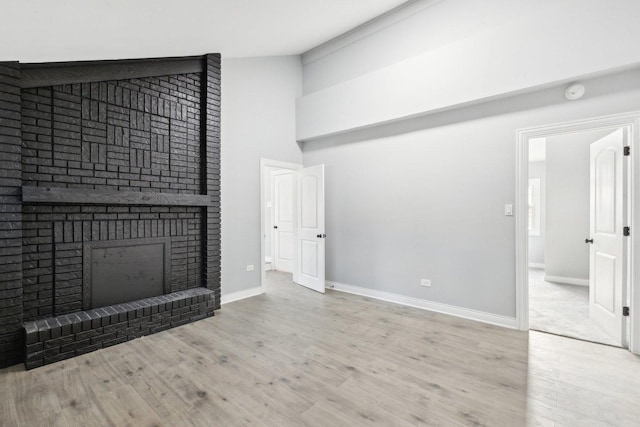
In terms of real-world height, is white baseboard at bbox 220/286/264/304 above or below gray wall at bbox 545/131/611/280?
below

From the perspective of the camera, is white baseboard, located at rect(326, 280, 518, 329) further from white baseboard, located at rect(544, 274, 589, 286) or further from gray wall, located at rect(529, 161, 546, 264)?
gray wall, located at rect(529, 161, 546, 264)

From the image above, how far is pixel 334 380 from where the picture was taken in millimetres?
2314

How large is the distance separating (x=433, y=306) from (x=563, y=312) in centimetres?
160

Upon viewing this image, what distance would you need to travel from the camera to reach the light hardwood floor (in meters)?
1.91

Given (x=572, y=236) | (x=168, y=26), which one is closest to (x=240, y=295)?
(x=168, y=26)

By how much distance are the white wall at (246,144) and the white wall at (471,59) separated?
0.61 meters

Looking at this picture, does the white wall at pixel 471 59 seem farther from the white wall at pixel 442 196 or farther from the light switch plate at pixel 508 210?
the light switch plate at pixel 508 210

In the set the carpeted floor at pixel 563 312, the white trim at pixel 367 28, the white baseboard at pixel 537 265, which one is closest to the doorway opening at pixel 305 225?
the white trim at pixel 367 28

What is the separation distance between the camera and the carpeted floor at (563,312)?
10.5 ft

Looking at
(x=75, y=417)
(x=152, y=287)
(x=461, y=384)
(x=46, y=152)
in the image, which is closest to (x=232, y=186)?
(x=152, y=287)

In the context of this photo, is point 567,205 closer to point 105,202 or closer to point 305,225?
point 305,225

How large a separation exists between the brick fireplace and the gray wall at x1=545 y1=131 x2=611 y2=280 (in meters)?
5.68

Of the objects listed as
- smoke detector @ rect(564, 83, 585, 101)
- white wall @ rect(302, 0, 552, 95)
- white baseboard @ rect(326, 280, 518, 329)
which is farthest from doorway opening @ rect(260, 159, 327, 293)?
smoke detector @ rect(564, 83, 585, 101)

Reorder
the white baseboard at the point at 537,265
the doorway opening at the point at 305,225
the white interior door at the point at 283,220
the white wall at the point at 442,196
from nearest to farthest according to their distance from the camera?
1. the white wall at the point at 442,196
2. the doorway opening at the point at 305,225
3. the white interior door at the point at 283,220
4. the white baseboard at the point at 537,265
